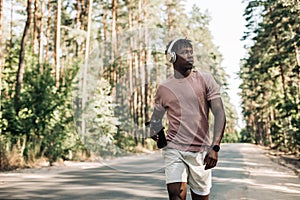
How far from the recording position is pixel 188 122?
12.0 feet

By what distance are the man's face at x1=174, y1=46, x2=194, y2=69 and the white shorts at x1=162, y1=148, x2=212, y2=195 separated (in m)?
0.78

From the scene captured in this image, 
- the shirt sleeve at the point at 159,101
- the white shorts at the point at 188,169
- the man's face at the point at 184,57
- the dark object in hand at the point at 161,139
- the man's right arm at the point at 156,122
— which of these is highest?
the man's face at the point at 184,57

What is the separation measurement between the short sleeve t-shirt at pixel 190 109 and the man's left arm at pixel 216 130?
3.0 inches

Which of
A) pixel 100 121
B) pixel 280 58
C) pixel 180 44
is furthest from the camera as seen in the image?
pixel 280 58

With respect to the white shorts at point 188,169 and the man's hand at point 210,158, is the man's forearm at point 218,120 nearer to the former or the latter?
the man's hand at point 210,158

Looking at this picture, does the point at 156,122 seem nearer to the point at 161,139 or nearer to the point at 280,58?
the point at 161,139

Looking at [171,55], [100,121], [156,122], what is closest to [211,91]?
[171,55]

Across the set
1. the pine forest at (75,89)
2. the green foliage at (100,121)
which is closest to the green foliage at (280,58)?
the pine forest at (75,89)

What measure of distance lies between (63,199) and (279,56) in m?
23.7

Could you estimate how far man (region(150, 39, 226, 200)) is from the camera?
11.8ft

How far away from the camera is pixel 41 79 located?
18031mm

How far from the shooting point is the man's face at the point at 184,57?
3.63 meters

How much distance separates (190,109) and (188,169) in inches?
22.0

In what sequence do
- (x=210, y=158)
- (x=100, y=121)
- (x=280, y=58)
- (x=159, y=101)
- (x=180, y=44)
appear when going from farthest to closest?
(x=280, y=58) → (x=100, y=121) → (x=159, y=101) → (x=180, y=44) → (x=210, y=158)
